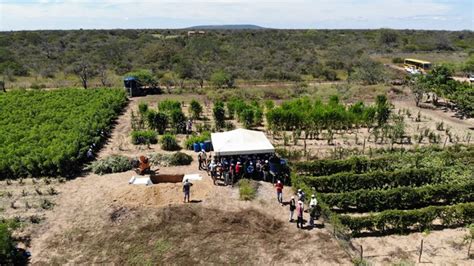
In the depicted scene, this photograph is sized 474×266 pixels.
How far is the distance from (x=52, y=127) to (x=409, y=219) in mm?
18698

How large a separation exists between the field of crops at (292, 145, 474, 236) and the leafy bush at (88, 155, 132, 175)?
306 inches

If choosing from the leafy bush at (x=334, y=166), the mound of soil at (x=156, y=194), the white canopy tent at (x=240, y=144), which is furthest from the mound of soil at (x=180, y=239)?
the leafy bush at (x=334, y=166)

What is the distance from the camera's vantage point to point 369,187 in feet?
55.2

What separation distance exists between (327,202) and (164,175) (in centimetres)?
729

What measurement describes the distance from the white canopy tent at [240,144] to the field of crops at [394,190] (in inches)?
68.6

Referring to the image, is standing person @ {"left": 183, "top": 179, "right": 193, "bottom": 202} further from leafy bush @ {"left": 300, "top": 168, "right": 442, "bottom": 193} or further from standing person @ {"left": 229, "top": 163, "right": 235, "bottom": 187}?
leafy bush @ {"left": 300, "top": 168, "right": 442, "bottom": 193}

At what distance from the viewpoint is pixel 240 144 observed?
60.1 feet

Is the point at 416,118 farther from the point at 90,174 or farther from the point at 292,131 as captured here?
the point at 90,174

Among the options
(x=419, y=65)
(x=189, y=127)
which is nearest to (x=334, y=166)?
(x=189, y=127)

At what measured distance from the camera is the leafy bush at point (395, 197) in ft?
50.2

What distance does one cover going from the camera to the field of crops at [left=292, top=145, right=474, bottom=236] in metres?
14.0

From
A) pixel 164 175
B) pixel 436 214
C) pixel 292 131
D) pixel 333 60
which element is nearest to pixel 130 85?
pixel 292 131

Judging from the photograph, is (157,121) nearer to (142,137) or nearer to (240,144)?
(142,137)

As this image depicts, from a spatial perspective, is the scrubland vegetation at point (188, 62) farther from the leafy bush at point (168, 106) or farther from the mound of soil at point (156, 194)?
the mound of soil at point (156, 194)
